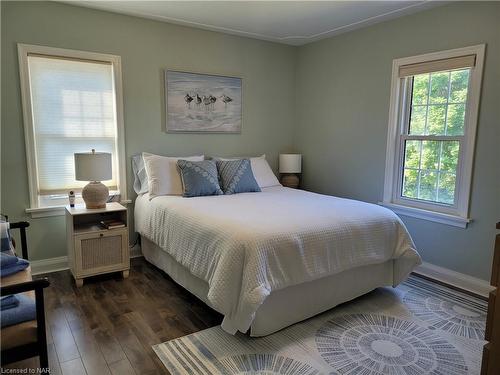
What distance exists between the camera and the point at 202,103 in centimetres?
394

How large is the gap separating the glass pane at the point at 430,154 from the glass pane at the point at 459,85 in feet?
1.34

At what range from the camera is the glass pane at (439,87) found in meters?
3.13

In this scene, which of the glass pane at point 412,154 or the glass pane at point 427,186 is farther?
the glass pane at point 412,154

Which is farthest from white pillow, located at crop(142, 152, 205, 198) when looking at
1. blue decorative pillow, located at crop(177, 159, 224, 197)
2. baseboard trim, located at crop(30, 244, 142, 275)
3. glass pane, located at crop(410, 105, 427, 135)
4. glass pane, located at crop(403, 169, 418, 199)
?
glass pane, located at crop(410, 105, 427, 135)

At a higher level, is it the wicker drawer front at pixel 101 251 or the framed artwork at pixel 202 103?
the framed artwork at pixel 202 103

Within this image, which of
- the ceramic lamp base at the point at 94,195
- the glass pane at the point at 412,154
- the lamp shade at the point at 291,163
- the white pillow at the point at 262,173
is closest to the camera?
the ceramic lamp base at the point at 94,195

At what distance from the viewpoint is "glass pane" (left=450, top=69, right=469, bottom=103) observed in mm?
2983

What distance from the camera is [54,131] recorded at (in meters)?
3.22

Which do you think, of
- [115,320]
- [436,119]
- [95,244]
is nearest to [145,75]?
[95,244]

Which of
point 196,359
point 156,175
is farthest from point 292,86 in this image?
point 196,359

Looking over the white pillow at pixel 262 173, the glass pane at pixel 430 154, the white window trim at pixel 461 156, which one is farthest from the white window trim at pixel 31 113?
the glass pane at pixel 430 154

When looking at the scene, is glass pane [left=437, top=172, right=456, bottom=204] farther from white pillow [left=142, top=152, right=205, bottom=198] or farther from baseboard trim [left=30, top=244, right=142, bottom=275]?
baseboard trim [left=30, top=244, right=142, bottom=275]

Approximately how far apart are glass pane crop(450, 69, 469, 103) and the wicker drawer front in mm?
3193

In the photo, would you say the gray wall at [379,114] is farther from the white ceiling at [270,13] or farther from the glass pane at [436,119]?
the glass pane at [436,119]
